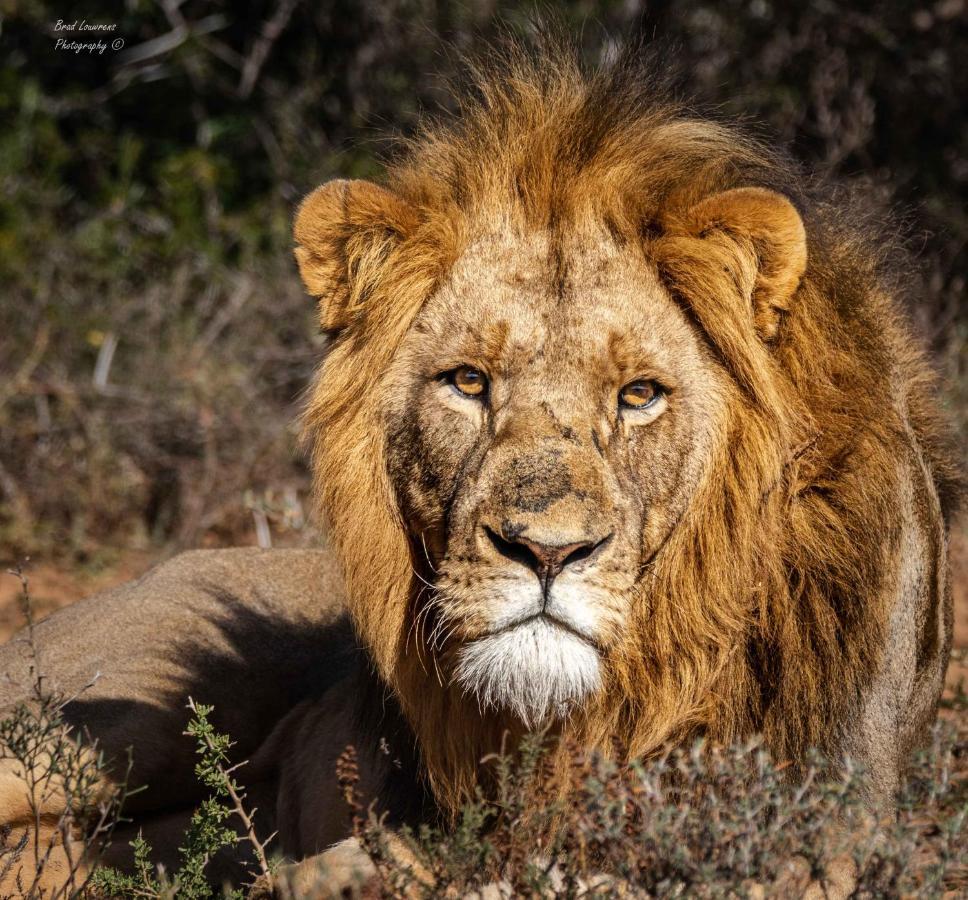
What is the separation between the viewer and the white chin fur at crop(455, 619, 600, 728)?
9.65 feet

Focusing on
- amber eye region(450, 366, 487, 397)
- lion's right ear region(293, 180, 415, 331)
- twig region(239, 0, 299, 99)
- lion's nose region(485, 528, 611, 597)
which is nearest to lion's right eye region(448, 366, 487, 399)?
amber eye region(450, 366, 487, 397)

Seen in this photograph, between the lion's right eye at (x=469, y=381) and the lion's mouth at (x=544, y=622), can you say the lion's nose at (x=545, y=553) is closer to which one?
the lion's mouth at (x=544, y=622)

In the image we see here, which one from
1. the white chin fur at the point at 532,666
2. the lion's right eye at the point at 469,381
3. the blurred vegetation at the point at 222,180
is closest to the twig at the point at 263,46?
the blurred vegetation at the point at 222,180

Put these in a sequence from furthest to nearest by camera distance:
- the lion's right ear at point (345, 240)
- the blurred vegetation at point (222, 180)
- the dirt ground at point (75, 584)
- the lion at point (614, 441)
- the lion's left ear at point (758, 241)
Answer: the blurred vegetation at point (222, 180)
the dirt ground at point (75, 584)
the lion's right ear at point (345, 240)
the lion's left ear at point (758, 241)
the lion at point (614, 441)

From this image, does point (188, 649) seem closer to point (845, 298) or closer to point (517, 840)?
point (517, 840)

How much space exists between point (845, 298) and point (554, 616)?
1167mm

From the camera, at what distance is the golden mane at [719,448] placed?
3303mm

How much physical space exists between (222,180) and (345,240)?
7929mm

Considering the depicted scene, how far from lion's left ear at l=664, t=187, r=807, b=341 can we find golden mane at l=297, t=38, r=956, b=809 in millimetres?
32

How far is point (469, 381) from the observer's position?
3.38 metres

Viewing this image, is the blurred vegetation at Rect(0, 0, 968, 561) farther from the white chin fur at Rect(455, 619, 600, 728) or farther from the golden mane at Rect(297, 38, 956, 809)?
the white chin fur at Rect(455, 619, 600, 728)

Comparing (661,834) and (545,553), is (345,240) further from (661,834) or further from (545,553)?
(661,834)

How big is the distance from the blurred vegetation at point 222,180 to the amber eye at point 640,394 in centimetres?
377

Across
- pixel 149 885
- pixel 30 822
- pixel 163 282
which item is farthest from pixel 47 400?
pixel 149 885
